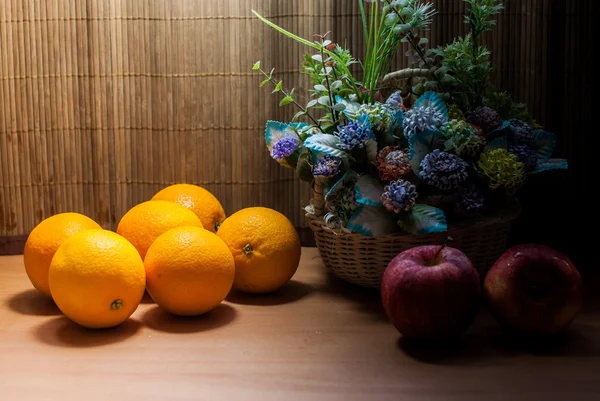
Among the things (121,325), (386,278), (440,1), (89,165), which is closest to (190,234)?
(121,325)

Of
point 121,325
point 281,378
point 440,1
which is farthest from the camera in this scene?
point 440,1

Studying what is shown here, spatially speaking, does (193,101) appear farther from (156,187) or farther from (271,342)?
(271,342)

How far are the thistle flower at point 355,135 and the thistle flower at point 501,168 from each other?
0.14 m

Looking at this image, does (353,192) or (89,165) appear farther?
(89,165)

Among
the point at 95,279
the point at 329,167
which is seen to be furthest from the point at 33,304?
the point at 329,167

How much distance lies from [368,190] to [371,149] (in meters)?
0.05

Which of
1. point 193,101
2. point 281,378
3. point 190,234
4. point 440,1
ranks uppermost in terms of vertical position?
point 440,1

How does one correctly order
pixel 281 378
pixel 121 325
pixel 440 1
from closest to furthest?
pixel 281 378 → pixel 121 325 → pixel 440 1

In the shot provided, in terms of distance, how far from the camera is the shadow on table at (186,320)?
0.91 metres

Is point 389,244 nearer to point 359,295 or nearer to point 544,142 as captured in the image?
point 359,295

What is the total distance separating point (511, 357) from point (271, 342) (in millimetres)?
260

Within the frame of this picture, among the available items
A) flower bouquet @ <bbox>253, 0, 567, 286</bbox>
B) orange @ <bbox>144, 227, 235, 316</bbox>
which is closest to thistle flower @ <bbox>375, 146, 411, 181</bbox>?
flower bouquet @ <bbox>253, 0, 567, 286</bbox>

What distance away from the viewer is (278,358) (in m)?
0.82

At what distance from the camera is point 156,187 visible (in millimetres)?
1213
